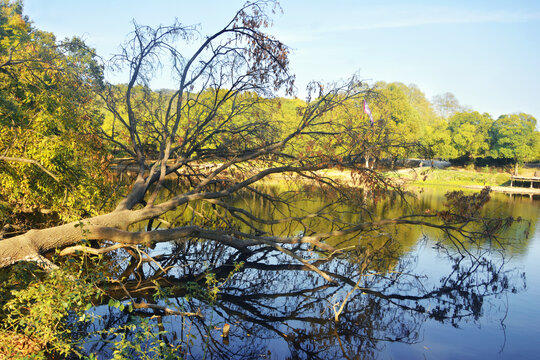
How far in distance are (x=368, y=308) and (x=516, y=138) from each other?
47.7 metres

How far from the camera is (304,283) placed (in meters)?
9.40

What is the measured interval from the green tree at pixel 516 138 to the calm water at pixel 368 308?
40.3 metres

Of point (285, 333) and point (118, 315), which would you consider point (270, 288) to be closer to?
point (285, 333)

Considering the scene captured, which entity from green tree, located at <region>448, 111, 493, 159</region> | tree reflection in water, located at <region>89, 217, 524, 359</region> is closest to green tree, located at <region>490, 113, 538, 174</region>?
green tree, located at <region>448, 111, 493, 159</region>

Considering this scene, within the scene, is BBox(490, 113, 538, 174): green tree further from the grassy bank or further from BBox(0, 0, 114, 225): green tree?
BBox(0, 0, 114, 225): green tree

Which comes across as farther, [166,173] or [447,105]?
[447,105]

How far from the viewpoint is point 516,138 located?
160 ft

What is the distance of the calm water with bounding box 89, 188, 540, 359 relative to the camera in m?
6.53

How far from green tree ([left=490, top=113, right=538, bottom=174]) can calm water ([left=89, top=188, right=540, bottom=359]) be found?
40.3 metres

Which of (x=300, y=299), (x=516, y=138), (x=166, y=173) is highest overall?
(x=516, y=138)

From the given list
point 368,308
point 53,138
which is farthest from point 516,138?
point 53,138

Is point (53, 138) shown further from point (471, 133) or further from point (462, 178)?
point (471, 133)

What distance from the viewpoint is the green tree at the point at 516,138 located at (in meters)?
48.0

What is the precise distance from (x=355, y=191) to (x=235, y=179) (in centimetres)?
301
